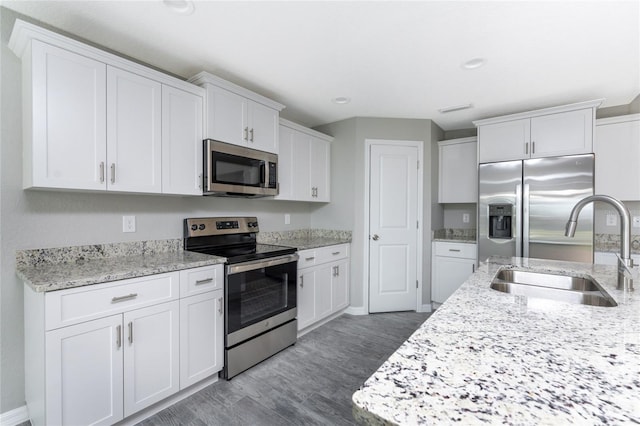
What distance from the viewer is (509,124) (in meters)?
3.15

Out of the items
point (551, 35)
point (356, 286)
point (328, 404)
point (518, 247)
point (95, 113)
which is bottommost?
point (328, 404)

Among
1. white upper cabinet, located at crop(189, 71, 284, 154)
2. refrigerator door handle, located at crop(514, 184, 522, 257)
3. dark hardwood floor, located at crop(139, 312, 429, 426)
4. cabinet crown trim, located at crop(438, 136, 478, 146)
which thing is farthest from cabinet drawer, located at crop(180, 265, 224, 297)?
cabinet crown trim, located at crop(438, 136, 478, 146)

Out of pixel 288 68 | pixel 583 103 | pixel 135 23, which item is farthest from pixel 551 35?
pixel 135 23

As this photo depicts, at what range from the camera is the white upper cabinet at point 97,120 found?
1522mm

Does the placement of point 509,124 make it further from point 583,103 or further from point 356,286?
point 356,286

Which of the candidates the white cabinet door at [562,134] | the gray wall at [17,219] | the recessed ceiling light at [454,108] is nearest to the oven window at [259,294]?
the gray wall at [17,219]

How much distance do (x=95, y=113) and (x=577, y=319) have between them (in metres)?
2.44

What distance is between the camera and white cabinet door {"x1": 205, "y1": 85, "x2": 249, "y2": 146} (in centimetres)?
223

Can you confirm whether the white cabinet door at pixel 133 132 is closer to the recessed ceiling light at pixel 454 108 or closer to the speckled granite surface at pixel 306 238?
the speckled granite surface at pixel 306 238

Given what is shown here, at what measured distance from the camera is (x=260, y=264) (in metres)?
2.25

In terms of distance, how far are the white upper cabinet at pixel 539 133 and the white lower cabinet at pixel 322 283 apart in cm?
201

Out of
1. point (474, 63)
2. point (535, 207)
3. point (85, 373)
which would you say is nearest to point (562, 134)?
point (535, 207)

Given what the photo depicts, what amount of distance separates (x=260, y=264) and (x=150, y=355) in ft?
2.89

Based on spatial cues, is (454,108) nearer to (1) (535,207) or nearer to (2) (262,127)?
(1) (535,207)
